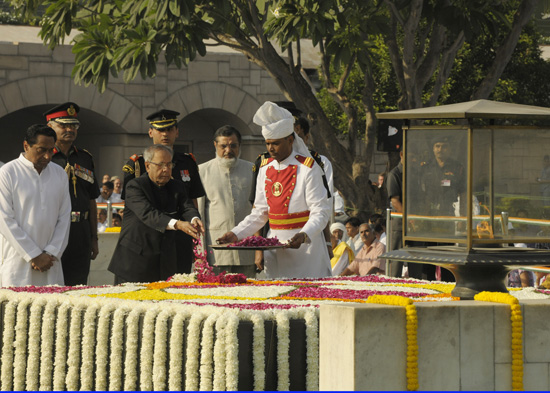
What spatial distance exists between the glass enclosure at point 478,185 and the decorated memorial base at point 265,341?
52 centimetres

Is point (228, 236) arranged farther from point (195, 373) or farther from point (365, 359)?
point (365, 359)

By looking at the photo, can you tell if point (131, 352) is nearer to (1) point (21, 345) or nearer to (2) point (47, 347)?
(2) point (47, 347)

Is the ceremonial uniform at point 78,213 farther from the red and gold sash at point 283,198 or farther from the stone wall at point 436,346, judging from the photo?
the stone wall at point 436,346

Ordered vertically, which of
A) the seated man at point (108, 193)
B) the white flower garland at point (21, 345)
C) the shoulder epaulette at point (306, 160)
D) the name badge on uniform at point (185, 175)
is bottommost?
the white flower garland at point (21, 345)

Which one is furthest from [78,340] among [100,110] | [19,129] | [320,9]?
[19,129]

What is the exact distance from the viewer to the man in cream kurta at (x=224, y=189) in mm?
9930

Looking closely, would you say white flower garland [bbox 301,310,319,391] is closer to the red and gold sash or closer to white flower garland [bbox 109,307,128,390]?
white flower garland [bbox 109,307,128,390]

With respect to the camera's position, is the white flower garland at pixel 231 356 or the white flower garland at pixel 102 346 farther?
the white flower garland at pixel 102 346

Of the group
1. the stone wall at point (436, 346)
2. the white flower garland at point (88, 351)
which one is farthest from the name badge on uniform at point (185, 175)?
the stone wall at point (436, 346)

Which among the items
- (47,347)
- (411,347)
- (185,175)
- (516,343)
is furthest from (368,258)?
(411,347)

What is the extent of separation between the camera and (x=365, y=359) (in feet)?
15.3

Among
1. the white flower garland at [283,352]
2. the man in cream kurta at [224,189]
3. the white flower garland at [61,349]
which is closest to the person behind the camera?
the white flower garland at [283,352]

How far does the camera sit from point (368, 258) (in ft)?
41.8

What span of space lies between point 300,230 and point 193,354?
2959 mm
